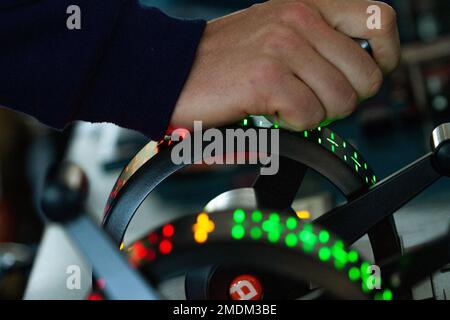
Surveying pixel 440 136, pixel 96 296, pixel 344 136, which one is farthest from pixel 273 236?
pixel 344 136

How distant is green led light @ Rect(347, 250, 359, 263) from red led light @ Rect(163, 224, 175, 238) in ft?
0.33

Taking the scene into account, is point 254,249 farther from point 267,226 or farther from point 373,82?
point 373,82

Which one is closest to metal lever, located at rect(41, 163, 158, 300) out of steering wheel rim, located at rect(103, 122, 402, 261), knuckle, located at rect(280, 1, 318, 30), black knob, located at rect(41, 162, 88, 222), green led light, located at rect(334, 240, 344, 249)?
black knob, located at rect(41, 162, 88, 222)

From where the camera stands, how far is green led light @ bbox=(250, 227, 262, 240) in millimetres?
410

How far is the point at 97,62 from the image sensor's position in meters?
0.70

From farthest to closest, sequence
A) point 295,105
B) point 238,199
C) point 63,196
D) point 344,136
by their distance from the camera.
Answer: point 344,136, point 295,105, point 238,199, point 63,196

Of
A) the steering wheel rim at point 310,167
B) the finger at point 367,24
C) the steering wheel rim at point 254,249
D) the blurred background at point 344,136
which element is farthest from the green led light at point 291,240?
the finger at point 367,24

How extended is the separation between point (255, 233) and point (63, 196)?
0.34 ft

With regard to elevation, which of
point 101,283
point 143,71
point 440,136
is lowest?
point 101,283

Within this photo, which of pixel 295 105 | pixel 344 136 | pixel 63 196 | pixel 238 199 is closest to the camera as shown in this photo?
pixel 63 196

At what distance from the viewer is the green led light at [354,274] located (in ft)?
1.39

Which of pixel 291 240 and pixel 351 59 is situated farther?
pixel 351 59

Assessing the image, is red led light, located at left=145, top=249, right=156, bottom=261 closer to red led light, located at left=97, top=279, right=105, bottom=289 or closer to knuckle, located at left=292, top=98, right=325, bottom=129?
red led light, located at left=97, top=279, right=105, bottom=289

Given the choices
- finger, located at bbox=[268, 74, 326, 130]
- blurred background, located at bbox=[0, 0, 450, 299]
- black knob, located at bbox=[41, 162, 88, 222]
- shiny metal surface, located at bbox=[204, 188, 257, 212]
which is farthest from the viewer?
blurred background, located at bbox=[0, 0, 450, 299]
